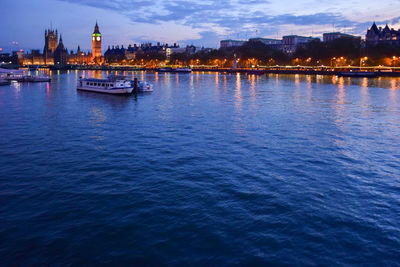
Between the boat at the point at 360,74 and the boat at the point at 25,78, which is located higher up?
the boat at the point at 360,74

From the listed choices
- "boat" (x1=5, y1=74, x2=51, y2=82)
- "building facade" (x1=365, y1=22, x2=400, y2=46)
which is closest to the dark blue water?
"boat" (x1=5, y1=74, x2=51, y2=82)

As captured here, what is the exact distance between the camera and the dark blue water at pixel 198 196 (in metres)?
9.66

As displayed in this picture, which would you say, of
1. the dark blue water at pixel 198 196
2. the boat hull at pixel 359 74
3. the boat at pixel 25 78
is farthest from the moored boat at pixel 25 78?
the boat hull at pixel 359 74

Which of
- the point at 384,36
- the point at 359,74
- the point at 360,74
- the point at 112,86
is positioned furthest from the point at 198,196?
the point at 384,36

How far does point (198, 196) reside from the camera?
13.4 meters

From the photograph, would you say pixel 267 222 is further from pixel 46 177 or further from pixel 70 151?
pixel 70 151

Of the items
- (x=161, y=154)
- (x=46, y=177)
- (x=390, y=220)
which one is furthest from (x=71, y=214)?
(x=390, y=220)

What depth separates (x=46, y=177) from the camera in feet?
50.5

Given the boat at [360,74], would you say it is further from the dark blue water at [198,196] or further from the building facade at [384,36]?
the dark blue water at [198,196]

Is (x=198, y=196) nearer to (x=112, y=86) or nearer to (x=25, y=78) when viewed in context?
(x=112, y=86)

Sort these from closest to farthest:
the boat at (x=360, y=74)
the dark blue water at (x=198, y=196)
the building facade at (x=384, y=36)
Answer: the dark blue water at (x=198, y=196), the boat at (x=360, y=74), the building facade at (x=384, y=36)

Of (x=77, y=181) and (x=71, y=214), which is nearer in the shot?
(x=71, y=214)

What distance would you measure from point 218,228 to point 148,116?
24.1m

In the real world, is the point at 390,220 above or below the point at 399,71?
below
